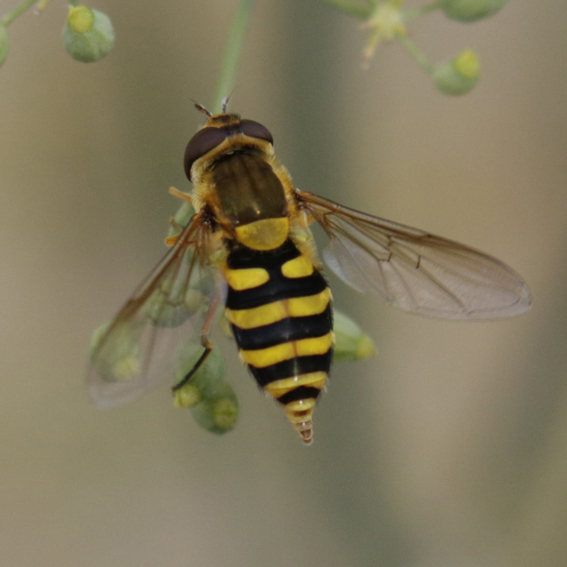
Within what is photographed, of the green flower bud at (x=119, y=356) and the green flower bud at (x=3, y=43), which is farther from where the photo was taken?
the green flower bud at (x=3, y=43)

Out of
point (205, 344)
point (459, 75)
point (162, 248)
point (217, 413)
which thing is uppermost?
point (459, 75)

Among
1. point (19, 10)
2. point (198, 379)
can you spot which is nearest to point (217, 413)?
point (198, 379)

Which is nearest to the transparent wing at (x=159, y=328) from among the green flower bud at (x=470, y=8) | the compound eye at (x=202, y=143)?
the compound eye at (x=202, y=143)

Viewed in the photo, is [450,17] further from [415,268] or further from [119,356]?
[119,356]

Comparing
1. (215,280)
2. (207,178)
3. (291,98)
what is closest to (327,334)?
(215,280)

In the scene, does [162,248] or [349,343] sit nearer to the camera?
[349,343]

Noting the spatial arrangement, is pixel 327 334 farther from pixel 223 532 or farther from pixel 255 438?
pixel 223 532

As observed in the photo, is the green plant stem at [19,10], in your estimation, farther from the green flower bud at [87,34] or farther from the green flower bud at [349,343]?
the green flower bud at [349,343]
